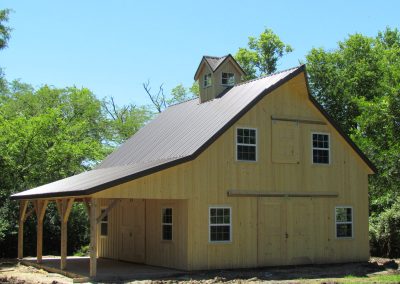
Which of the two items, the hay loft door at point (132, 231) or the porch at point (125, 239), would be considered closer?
the porch at point (125, 239)

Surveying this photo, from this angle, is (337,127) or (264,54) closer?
(337,127)

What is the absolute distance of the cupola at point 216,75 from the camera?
84.0 feet

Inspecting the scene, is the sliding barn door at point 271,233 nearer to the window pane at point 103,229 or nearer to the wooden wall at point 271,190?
the wooden wall at point 271,190

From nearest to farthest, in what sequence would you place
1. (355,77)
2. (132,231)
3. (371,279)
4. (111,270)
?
(371,279) < (111,270) < (132,231) < (355,77)

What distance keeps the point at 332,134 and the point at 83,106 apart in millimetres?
28721

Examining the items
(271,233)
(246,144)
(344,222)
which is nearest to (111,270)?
(271,233)

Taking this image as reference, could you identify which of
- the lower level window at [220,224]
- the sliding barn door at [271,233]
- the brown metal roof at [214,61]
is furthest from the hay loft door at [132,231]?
the brown metal roof at [214,61]

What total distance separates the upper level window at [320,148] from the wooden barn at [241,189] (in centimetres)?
4

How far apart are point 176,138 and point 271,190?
405 cm

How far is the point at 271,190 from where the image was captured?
71.2 ft

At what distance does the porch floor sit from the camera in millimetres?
18359

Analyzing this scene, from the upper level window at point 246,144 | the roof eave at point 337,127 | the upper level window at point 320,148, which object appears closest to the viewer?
the upper level window at point 246,144

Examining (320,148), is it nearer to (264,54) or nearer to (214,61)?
(214,61)

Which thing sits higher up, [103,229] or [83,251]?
[103,229]
